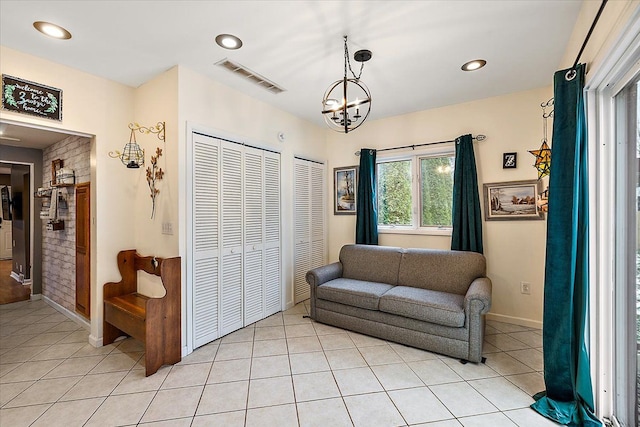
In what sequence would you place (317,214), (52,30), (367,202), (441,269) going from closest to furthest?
(52,30) → (441,269) → (367,202) → (317,214)

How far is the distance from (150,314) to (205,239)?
787 mm

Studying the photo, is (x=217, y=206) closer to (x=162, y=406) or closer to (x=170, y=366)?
(x=170, y=366)

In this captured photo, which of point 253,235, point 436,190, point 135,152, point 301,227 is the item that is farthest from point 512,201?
point 135,152

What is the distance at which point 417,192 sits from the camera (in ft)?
12.9

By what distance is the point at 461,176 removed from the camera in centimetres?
346

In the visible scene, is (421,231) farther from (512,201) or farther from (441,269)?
(512,201)

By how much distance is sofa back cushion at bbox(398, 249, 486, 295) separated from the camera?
3.11 meters

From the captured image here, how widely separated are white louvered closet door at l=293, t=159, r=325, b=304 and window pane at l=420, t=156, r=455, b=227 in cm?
149

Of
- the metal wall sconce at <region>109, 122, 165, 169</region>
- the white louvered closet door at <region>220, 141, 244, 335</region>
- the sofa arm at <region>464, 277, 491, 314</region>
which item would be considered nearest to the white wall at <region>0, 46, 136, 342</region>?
the metal wall sconce at <region>109, 122, 165, 169</region>

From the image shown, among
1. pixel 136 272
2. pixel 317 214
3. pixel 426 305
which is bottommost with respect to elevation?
pixel 426 305

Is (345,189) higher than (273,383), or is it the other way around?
(345,189)

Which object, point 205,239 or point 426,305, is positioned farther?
point 205,239

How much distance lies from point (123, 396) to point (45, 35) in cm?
271

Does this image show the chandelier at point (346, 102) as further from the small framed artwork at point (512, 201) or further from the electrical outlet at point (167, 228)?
the small framed artwork at point (512, 201)
